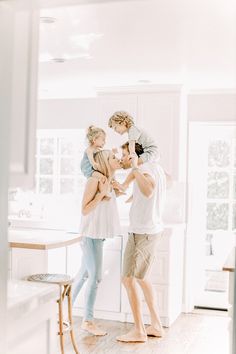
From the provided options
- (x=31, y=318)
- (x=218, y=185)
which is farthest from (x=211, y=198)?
(x=31, y=318)

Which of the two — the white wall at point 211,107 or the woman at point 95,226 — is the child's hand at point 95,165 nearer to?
the woman at point 95,226

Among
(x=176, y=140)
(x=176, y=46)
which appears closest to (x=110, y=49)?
(x=176, y=46)

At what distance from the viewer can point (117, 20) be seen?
3018mm

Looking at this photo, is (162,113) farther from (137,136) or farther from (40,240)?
(40,240)

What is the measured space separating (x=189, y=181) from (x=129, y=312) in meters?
1.37

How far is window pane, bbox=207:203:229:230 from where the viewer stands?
17.0 feet

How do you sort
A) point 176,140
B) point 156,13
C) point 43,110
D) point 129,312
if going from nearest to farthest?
point 156,13 → point 129,312 → point 176,140 → point 43,110

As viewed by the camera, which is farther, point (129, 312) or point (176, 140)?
point (176, 140)

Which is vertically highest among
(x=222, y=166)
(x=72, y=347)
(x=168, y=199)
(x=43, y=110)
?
(x=43, y=110)

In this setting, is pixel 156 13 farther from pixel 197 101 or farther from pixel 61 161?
pixel 61 161

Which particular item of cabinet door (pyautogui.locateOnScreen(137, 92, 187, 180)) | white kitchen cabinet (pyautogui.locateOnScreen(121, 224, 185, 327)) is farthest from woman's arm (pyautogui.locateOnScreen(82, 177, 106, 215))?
cabinet door (pyautogui.locateOnScreen(137, 92, 187, 180))

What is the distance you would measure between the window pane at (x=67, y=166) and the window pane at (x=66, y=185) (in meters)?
0.08

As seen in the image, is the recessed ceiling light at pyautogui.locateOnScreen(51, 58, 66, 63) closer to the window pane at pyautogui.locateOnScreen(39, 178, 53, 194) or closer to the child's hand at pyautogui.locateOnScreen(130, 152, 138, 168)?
the child's hand at pyautogui.locateOnScreen(130, 152, 138, 168)

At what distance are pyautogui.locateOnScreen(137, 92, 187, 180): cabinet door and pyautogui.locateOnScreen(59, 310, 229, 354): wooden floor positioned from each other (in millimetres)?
1336
